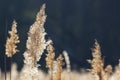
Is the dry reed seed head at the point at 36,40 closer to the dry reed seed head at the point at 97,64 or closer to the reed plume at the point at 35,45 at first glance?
the reed plume at the point at 35,45

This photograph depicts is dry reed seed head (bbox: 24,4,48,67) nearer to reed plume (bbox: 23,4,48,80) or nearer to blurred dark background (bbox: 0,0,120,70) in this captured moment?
reed plume (bbox: 23,4,48,80)

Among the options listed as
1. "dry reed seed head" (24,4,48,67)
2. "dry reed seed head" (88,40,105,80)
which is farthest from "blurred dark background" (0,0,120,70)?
"dry reed seed head" (24,4,48,67)

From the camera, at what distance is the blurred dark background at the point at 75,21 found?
3716 centimetres

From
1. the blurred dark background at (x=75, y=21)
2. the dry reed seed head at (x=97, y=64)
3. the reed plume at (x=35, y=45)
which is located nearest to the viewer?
the reed plume at (x=35, y=45)

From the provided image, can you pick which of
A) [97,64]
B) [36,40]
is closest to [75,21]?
[97,64]

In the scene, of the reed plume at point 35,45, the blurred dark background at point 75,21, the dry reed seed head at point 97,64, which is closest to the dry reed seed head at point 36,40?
the reed plume at point 35,45

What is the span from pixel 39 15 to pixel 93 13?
36050 mm

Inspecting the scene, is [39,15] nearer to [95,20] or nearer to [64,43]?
[64,43]

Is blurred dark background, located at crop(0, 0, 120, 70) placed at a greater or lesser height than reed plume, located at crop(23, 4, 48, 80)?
greater

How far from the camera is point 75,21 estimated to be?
40375mm

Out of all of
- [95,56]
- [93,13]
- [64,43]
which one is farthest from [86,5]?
[95,56]

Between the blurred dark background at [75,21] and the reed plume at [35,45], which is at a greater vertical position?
the blurred dark background at [75,21]

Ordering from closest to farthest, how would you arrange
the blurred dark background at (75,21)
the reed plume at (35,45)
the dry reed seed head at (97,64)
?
the reed plume at (35,45) < the dry reed seed head at (97,64) < the blurred dark background at (75,21)

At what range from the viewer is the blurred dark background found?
3716 centimetres
